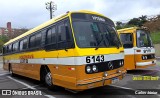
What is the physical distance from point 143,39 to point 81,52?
7313 mm

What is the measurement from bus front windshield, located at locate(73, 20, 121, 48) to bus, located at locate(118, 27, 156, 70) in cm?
471

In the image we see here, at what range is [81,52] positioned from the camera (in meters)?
8.02

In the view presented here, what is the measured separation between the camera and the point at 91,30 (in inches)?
344

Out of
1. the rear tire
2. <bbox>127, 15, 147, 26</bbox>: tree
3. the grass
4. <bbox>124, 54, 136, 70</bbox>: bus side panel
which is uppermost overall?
<bbox>127, 15, 147, 26</bbox>: tree

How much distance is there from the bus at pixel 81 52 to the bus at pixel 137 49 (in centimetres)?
437

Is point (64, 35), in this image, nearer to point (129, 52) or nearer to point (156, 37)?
point (129, 52)

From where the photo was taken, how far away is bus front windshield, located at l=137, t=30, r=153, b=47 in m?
14.2

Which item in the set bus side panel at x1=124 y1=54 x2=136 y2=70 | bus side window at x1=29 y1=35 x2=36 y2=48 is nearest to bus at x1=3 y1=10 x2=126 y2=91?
bus side window at x1=29 y1=35 x2=36 y2=48


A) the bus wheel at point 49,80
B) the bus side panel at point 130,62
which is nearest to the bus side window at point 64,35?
the bus wheel at point 49,80

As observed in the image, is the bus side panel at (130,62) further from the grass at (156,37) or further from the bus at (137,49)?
the grass at (156,37)

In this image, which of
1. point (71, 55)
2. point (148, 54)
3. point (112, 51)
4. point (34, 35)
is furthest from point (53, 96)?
point (148, 54)

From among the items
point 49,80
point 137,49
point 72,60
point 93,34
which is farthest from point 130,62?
point 72,60

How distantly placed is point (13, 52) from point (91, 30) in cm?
1018

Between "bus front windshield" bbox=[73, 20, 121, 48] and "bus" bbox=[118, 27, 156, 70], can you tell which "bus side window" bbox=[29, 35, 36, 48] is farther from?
"bus" bbox=[118, 27, 156, 70]
